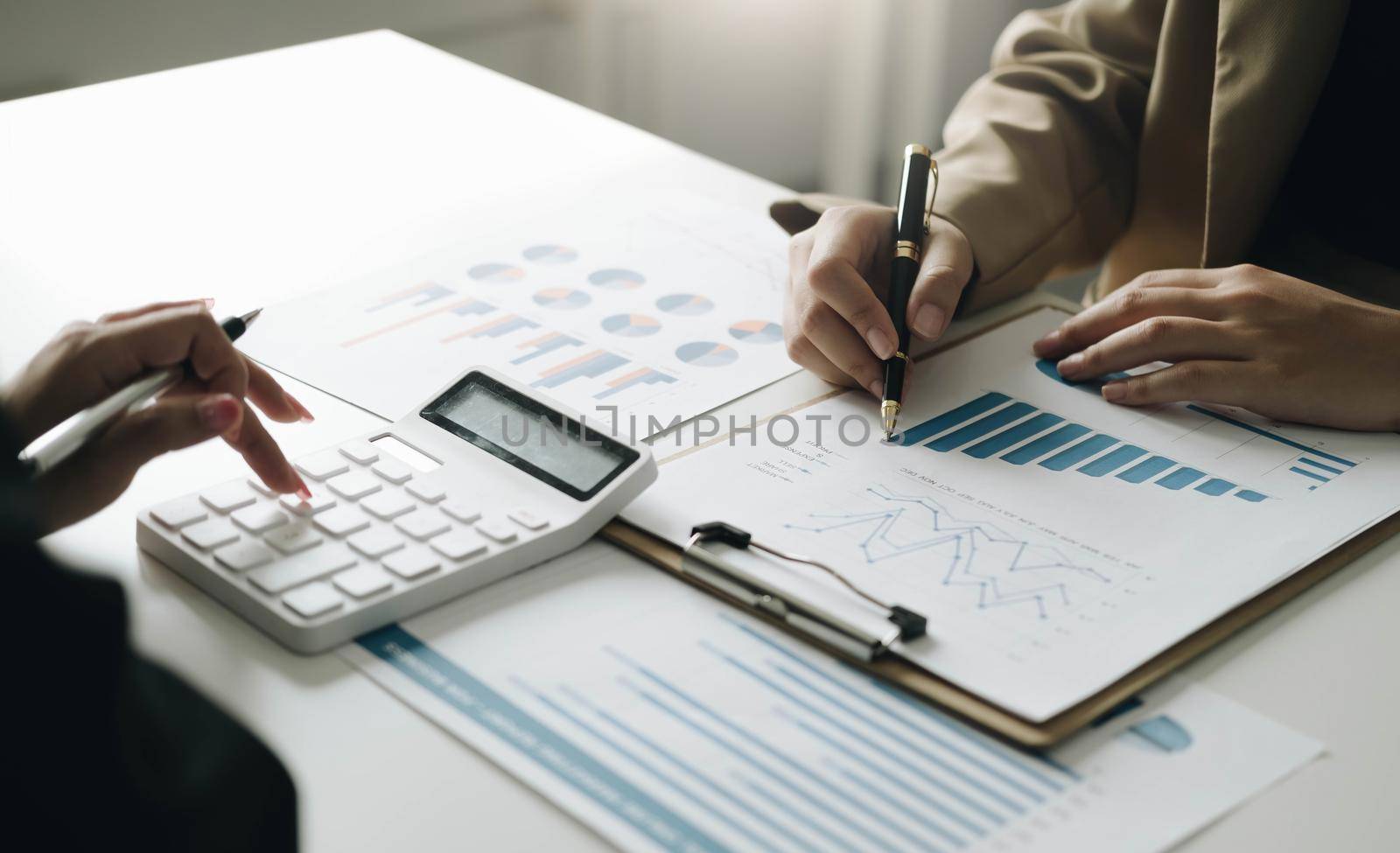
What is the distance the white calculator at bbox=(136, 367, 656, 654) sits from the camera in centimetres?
62

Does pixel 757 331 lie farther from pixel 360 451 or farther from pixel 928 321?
pixel 360 451

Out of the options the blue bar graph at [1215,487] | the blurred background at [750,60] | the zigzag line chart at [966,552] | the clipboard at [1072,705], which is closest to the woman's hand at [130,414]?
the clipboard at [1072,705]

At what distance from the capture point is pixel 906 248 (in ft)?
3.04

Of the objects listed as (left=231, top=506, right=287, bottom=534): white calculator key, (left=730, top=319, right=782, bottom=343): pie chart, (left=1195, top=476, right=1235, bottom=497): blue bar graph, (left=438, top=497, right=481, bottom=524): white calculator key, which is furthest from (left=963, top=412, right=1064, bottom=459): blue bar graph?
(left=231, top=506, right=287, bottom=534): white calculator key

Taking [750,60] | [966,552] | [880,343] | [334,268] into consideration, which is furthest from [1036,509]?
[750,60]

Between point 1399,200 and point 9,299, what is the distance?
1184mm

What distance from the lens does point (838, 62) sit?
2994mm

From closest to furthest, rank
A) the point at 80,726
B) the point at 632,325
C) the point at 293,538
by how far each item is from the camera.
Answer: the point at 80,726, the point at 293,538, the point at 632,325

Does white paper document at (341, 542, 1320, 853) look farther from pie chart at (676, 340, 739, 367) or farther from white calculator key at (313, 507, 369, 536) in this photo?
pie chart at (676, 340, 739, 367)

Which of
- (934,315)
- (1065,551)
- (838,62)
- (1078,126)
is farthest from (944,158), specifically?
(838,62)

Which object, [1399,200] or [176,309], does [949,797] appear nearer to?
[176,309]

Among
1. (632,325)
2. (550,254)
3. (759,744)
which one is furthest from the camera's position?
(550,254)

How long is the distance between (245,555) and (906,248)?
0.52 m

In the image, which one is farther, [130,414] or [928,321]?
[928,321]
